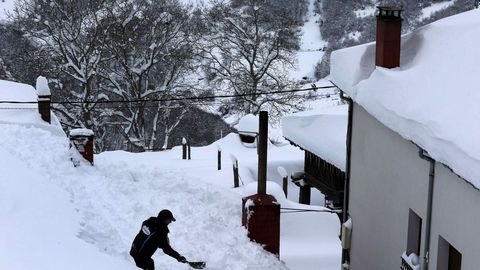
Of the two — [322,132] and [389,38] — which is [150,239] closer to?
[389,38]

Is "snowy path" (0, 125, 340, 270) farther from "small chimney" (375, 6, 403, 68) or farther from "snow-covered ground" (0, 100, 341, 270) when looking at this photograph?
"small chimney" (375, 6, 403, 68)

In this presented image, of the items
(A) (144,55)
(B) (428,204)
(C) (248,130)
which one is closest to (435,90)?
(B) (428,204)

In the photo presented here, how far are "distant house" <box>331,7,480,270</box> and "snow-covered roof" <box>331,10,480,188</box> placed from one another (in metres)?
0.01

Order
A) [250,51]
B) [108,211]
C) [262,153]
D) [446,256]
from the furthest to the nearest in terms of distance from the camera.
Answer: [250,51]
[108,211]
[262,153]
[446,256]

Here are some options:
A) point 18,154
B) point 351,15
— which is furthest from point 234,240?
point 351,15

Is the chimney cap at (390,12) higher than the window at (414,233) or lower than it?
higher

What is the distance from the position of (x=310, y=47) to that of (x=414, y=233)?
84.6 metres

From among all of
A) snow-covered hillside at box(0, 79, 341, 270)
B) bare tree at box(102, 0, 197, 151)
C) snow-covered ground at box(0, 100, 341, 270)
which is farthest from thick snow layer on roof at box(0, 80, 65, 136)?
bare tree at box(102, 0, 197, 151)

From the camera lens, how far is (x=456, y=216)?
6195mm

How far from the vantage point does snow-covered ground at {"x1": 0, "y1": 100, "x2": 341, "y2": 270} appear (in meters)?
6.27

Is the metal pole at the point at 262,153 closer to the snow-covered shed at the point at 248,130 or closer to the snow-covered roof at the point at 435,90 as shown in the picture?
the snow-covered roof at the point at 435,90

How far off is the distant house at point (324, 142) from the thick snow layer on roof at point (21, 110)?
6.74m

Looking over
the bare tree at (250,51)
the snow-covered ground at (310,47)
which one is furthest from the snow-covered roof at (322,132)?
the snow-covered ground at (310,47)

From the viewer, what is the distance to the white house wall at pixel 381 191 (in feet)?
25.6
